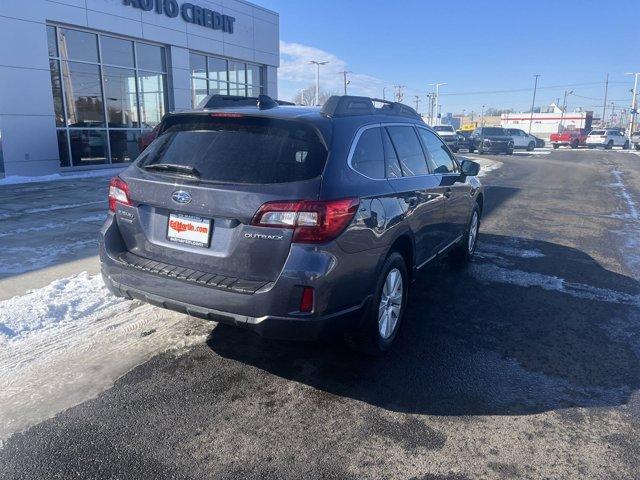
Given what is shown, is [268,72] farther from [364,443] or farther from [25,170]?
[364,443]

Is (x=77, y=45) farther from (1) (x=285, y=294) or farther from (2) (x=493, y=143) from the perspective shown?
(2) (x=493, y=143)

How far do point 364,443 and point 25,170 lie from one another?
15.2 metres

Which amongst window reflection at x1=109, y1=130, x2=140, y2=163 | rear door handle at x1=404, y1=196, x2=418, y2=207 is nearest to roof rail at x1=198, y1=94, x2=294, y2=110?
rear door handle at x1=404, y1=196, x2=418, y2=207

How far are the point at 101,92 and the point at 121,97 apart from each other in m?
0.90

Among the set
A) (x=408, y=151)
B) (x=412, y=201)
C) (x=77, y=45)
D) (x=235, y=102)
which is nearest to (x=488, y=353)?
(x=412, y=201)

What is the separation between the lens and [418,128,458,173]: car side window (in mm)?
4926

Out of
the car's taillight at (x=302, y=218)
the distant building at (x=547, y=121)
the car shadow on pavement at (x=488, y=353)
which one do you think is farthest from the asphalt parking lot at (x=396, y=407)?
the distant building at (x=547, y=121)

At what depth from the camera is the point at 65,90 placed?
51.0 feet

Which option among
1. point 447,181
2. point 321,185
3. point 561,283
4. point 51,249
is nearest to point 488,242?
point 561,283

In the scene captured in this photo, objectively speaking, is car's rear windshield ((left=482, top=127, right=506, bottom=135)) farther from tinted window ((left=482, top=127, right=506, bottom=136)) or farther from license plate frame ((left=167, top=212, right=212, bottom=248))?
license plate frame ((left=167, top=212, right=212, bottom=248))

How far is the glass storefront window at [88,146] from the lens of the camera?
1611 cm

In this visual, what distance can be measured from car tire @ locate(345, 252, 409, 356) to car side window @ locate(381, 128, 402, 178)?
0.64 m

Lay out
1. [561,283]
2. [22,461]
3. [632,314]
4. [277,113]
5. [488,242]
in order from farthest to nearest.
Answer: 1. [488,242]
2. [561,283]
3. [632,314]
4. [277,113]
5. [22,461]

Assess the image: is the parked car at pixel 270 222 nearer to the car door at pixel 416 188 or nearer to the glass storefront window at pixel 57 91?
the car door at pixel 416 188
